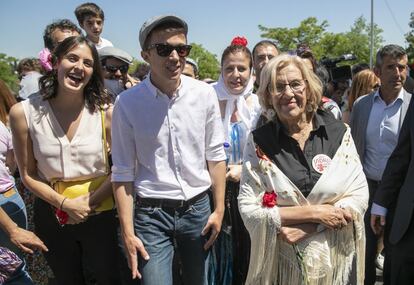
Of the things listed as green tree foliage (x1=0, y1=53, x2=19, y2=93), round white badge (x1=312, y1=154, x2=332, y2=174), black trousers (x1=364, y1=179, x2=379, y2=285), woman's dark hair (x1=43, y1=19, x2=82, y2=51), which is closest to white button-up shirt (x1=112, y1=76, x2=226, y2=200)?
round white badge (x1=312, y1=154, x2=332, y2=174)

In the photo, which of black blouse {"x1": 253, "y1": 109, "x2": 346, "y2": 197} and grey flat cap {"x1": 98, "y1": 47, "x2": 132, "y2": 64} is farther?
grey flat cap {"x1": 98, "y1": 47, "x2": 132, "y2": 64}

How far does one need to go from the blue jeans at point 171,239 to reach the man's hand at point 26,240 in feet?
2.15

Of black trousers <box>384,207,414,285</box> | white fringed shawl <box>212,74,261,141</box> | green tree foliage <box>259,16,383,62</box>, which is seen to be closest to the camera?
black trousers <box>384,207,414,285</box>

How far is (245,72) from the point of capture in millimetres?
3266

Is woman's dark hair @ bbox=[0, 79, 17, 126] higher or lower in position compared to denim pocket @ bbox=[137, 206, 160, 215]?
higher

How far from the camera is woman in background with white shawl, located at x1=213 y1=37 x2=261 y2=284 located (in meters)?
2.96

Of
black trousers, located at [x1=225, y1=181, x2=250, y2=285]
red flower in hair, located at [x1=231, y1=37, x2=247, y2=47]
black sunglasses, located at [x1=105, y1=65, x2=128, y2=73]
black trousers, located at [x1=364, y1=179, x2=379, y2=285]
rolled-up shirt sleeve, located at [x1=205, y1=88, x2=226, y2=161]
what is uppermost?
red flower in hair, located at [x1=231, y1=37, x2=247, y2=47]

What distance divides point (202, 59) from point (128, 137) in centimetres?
3320

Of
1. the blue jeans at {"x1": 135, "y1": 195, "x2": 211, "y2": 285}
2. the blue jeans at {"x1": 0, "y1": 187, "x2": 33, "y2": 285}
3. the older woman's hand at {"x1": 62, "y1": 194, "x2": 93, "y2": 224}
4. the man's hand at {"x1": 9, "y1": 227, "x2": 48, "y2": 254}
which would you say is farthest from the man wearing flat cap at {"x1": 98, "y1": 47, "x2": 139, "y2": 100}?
the blue jeans at {"x1": 135, "y1": 195, "x2": 211, "y2": 285}

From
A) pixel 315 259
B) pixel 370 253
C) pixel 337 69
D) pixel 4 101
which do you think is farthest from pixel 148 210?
pixel 337 69

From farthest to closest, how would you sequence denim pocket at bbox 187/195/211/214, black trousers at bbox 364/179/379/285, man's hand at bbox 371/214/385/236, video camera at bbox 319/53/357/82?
video camera at bbox 319/53/357/82 < black trousers at bbox 364/179/379/285 < man's hand at bbox 371/214/385/236 < denim pocket at bbox 187/195/211/214

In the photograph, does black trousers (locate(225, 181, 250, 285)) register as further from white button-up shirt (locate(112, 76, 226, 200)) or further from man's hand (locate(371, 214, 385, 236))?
man's hand (locate(371, 214, 385, 236))

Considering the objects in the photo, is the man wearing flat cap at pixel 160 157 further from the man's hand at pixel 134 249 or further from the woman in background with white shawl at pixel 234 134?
the woman in background with white shawl at pixel 234 134

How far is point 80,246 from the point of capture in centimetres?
266
